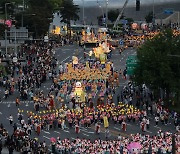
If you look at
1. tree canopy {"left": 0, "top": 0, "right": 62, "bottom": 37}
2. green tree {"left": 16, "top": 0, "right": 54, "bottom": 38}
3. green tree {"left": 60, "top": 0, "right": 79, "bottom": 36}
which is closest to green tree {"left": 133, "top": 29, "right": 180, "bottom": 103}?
tree canopy {"left": 0, "top": 0, "right": 62, "bottom": 37}

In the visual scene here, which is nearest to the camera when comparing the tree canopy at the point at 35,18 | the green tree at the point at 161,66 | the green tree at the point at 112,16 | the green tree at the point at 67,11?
the green tree at the point at 161,66

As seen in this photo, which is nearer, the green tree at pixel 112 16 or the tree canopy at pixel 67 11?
the tree canopy at pixel 67 11

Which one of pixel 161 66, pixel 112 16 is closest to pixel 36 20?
pixel 112 16

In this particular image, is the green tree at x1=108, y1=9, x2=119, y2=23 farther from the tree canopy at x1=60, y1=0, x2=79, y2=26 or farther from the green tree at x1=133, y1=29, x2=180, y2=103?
the green tree at x1=133, y1=29, x2=180, y2=103

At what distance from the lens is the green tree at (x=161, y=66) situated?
58.5m

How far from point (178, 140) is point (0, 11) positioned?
245 feet

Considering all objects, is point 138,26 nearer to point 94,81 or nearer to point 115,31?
point 115,31

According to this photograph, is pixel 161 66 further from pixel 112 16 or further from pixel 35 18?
pixel 112 16

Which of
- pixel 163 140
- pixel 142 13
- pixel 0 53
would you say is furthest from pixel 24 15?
pixel 163 140

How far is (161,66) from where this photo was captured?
193 ft

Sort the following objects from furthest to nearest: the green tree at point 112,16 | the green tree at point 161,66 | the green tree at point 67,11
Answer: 1. the green tree at point 112,16
2. the green tree at point 67,11
3. the green tree at point 161,66

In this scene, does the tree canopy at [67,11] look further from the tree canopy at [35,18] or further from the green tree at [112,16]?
the tree canopy at [35,18]

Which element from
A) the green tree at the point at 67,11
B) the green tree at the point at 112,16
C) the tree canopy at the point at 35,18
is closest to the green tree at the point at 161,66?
the tree canopy at the point at 35,18

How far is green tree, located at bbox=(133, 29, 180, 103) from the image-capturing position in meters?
58.5
